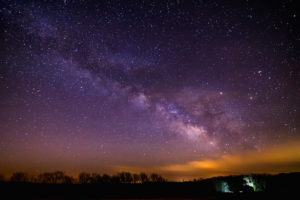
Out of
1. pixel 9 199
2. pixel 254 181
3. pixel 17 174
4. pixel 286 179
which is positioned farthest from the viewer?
pixel 17 174

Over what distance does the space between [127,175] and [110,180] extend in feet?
19.3

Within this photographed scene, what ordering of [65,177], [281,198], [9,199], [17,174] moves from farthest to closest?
[65,177]
[17,174]
[9,199]
[281,198]

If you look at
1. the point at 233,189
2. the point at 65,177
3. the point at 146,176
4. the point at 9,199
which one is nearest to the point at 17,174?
→ the point at 65,177

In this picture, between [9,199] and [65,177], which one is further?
[65,177]

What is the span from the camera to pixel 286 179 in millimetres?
32062

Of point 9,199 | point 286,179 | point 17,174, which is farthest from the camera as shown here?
point 17,174

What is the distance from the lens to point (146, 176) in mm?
82375

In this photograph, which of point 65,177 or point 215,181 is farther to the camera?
point 65,177

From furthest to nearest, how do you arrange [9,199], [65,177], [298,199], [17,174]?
1. [65,177]
2. [17,174]
3. [9,199]
4. [298,199]

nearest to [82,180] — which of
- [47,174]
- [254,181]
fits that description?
[47,174]

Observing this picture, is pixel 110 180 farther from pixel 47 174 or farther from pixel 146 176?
pixel 47 174

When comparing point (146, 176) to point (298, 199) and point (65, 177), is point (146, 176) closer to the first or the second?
point (65, 177)

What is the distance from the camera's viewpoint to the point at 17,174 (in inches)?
2783

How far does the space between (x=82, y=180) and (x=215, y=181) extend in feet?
180
